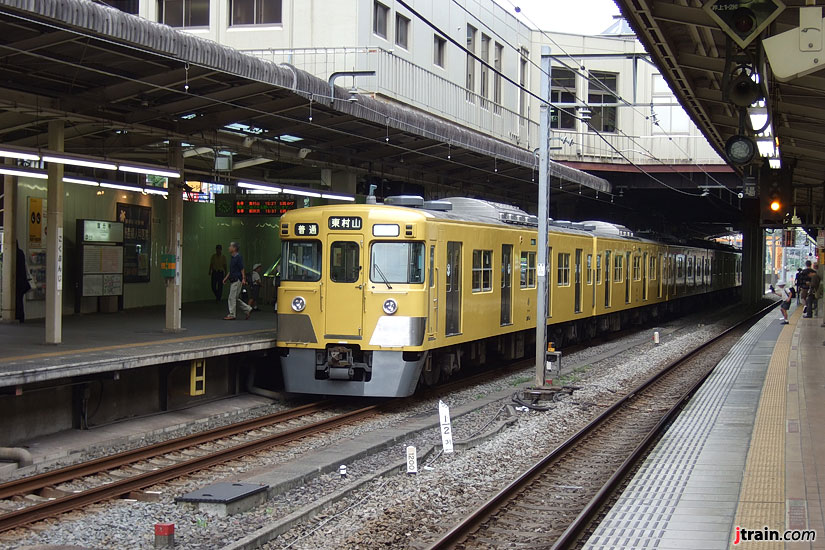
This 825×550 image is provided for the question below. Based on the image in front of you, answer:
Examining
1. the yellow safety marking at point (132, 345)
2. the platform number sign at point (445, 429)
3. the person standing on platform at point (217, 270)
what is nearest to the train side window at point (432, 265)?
the platform number sign at point (445, 429)

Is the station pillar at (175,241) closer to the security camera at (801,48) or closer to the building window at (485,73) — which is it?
the security camera at (801,48)

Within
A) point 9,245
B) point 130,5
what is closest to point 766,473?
point 9,245

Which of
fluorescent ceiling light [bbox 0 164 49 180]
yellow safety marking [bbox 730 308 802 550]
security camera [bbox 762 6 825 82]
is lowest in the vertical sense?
yellow safety marking [bbox 730 308 802 550]

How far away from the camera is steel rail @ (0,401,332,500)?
26.1 ft

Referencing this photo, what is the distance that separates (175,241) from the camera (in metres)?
13.9

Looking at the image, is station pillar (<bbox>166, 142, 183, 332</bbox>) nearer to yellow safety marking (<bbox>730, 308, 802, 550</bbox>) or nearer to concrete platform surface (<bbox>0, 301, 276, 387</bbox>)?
concrete platform surface (<bbox>0, 301, 276, 387</bbox>)

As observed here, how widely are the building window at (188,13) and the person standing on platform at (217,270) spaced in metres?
5.96

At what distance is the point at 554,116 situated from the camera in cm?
3494

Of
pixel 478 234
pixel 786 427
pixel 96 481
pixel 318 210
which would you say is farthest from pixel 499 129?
pixel 96 481

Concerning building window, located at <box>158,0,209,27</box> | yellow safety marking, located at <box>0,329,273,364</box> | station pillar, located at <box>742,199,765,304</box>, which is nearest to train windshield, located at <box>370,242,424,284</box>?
yellow safety marking, located at <box>0,329,273,364</box>

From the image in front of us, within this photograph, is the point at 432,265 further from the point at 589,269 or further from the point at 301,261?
the point at 589,269

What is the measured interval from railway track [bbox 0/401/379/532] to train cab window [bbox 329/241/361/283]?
5.86ft

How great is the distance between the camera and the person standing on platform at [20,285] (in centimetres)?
1377

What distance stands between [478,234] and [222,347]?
4.44 metres
